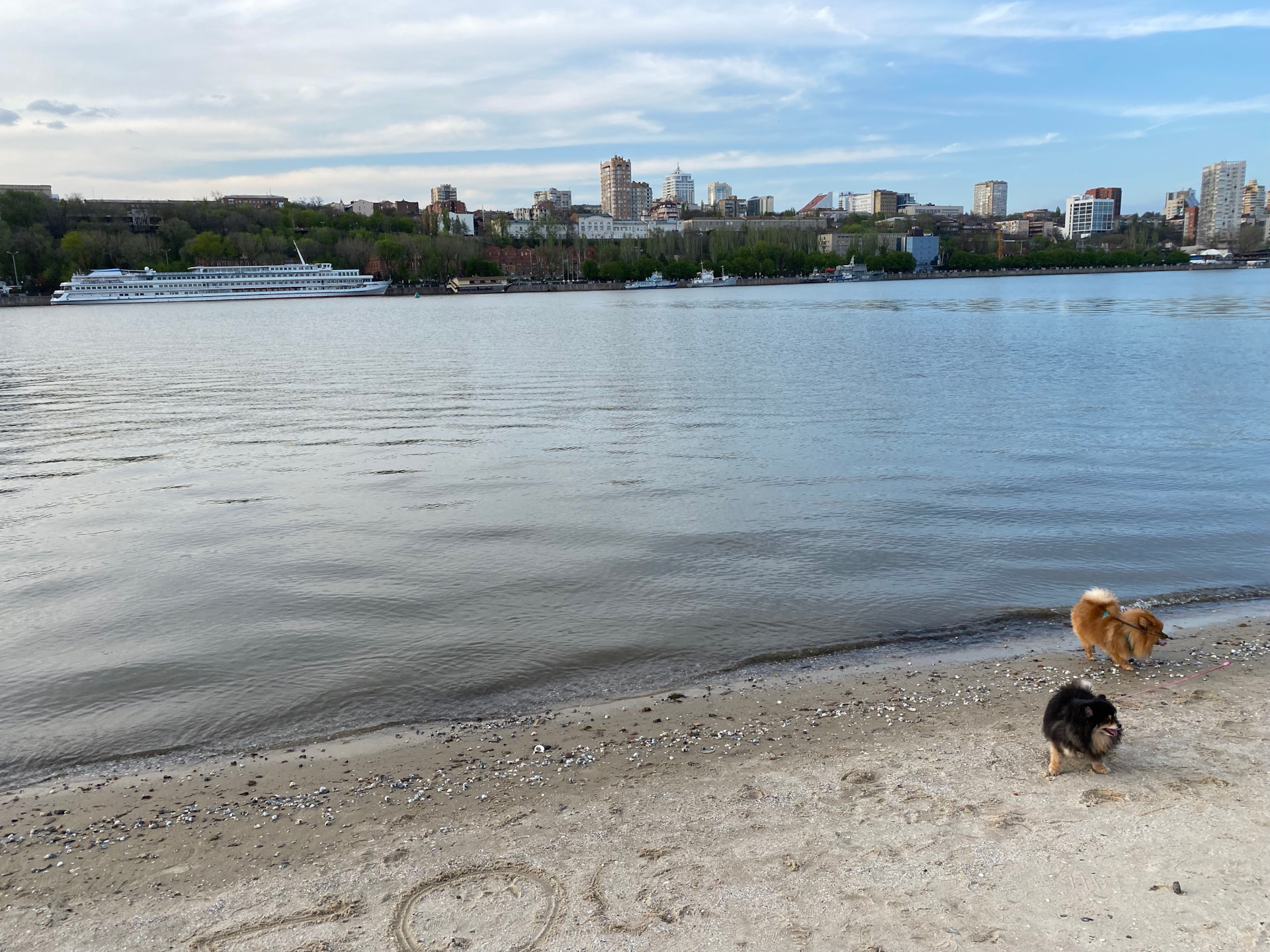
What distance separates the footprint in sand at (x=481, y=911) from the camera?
12.1ft

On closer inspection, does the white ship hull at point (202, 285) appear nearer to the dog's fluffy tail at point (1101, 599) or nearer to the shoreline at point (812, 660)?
the shoreline at point (812, 660)

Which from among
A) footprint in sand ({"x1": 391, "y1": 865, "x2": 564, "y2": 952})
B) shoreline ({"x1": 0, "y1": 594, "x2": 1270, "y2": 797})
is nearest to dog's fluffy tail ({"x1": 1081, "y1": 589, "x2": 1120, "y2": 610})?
shoreline ({"x1": 0, "y1": 594, "x2": 1270, "y2": 797})

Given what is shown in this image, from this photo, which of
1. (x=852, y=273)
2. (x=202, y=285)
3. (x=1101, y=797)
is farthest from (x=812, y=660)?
(x=852, y=273)

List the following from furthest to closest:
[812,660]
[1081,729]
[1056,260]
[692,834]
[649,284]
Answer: [1056,260]
[649,284]
[812,660]
[1081,729]
[692,834]

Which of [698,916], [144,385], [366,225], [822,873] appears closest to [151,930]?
[698,916]

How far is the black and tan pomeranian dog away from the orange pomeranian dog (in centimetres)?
171

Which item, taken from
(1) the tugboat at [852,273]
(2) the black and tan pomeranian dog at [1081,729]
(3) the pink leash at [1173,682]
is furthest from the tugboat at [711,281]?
(2) the black and tan pomeranian dog at [1081,729]

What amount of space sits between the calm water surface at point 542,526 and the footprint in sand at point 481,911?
2.27m

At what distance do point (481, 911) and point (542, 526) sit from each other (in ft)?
24.8

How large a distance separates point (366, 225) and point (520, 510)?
169276mm

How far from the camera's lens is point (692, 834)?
4465mm

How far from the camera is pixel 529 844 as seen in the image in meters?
4.44

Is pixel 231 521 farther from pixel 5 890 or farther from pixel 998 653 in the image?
pixel 998 653

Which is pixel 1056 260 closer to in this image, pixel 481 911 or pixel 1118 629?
pixel 1118 629
